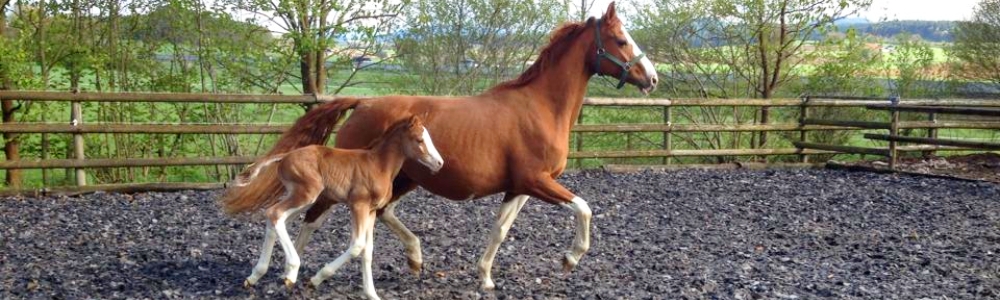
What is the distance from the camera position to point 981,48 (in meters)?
19.9

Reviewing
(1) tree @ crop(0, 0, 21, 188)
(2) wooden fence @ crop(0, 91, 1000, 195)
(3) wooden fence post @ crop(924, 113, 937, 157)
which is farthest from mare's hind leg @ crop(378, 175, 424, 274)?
(3) wooden fence post @ crop(924, 113, 937, 157)

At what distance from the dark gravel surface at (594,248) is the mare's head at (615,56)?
1217 millimetres

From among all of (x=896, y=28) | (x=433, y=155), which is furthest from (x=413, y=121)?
(x=896, y=28)

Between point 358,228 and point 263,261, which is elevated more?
point 358,228

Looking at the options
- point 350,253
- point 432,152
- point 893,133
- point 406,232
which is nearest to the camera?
point 350,253

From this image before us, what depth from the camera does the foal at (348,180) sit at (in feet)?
15.4

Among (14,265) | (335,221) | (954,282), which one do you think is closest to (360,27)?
(335,221)

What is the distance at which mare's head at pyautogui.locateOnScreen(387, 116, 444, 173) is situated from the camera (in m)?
4.86

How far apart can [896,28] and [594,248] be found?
43.5 ft

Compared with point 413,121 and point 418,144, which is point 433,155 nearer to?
point 418,144

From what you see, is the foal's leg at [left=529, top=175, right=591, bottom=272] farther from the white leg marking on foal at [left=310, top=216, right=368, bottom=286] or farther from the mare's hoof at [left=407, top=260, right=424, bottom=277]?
the white leg marking on foal at [left=310, top=216, right=368, bottom=286]

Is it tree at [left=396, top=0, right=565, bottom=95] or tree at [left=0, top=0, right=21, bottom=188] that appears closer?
tree at [left=0, top=0, right=21, bottom=188]

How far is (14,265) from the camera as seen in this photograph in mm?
5723

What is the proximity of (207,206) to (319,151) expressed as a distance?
14.1 feet
